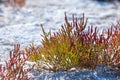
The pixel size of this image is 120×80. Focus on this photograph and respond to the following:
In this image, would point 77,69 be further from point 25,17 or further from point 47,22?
point 25,17

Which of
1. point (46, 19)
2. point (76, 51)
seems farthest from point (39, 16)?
point (76, 51)

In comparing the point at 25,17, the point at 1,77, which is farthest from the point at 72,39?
the point at 25,17

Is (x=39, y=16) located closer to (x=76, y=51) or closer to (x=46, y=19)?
(x=46, y=19)

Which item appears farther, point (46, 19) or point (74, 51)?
point (46, 19)

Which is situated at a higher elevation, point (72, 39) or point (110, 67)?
point (72, 39)

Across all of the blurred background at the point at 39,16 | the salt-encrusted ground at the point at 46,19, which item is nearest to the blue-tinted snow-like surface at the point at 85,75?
the salt-encrusted ground at the point at 46,19

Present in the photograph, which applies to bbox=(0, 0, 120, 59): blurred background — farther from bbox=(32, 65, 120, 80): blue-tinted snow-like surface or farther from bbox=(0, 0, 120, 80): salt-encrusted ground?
bbox=(32, 65, 120, 80): blue-tinted snow-like surface

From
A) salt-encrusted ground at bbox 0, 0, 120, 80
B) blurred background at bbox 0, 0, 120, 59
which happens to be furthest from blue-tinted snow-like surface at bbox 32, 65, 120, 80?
blurred background at bbox 0, 0, 120, 59
